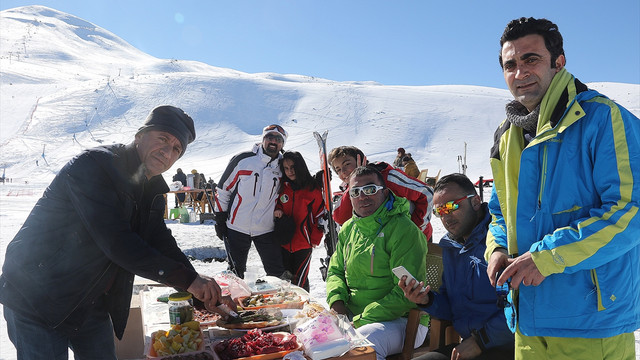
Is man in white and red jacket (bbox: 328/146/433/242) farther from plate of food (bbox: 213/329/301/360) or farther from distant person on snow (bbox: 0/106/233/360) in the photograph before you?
distant person on snow (bbox: 0/106/233/360)

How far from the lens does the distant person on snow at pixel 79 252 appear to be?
1.86 m

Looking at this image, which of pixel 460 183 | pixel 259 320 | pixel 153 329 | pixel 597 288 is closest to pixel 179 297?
pixel 153 329

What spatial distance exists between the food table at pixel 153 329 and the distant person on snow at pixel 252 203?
A: 4.59 feet

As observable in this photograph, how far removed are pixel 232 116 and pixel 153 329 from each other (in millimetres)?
62190

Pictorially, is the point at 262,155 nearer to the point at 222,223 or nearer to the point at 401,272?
the point at 222,223

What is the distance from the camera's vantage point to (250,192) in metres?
4.56

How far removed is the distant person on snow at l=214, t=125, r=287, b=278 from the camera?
454 centimetres

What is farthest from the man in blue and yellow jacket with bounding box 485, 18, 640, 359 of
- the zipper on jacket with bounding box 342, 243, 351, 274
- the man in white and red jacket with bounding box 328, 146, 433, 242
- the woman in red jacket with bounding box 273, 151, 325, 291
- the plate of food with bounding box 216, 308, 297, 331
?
the woman in red jacket with bounding box 273, 151, 325, 291

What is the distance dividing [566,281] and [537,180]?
1.28ft

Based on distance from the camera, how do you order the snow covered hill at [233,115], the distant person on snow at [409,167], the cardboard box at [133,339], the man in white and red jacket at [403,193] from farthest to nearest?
1. the snow covered hill at [233,115]
2. the distant person on snow at [409,167]
3. the man in white and red jacket at [403,193]
4. the cardboard box at [133,339]

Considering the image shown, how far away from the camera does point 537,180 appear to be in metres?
1.76

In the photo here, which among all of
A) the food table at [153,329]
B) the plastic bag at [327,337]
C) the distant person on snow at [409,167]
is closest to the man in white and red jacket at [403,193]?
the food table at [153,329]

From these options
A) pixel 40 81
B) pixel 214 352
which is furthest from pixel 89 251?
pixel 40 81

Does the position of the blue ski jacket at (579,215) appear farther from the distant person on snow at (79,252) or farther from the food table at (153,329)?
the distant person on snow at (79,252)
